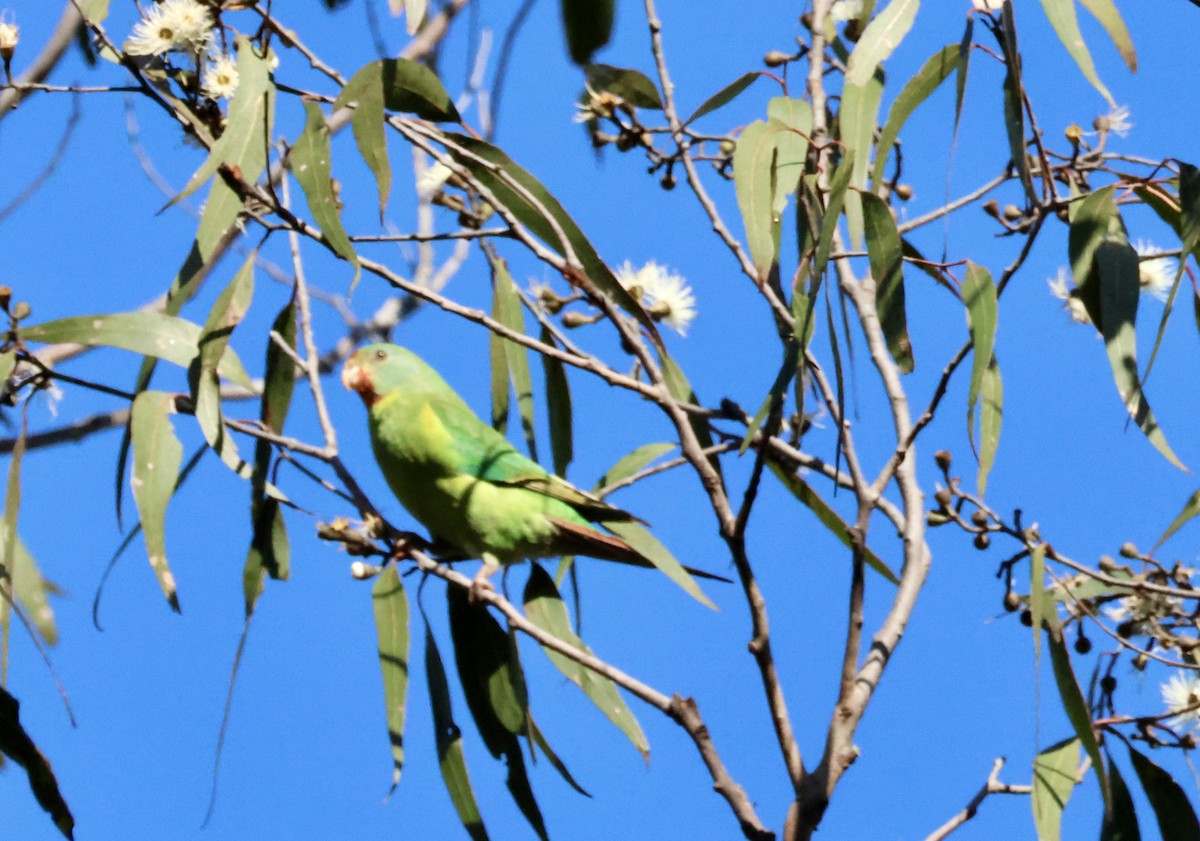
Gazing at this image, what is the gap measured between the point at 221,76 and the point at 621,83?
0.75 meters

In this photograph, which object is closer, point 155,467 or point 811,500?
point 155,467

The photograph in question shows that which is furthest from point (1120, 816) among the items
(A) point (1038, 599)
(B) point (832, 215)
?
(B) point (832, 215)

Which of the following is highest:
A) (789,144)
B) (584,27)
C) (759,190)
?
(584,27)

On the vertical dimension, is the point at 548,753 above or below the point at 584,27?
below

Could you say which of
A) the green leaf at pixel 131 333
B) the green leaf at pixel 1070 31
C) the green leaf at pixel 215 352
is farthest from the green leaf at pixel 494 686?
the green leaf at pixel 1070 31

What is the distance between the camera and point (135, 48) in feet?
8.05

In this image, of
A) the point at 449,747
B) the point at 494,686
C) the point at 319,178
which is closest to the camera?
the point at 319,178

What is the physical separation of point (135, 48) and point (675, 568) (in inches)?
55.2

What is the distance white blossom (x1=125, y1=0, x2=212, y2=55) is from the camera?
7.97 feet

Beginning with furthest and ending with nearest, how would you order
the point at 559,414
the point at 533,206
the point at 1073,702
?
1. the point at 559,414
2. the point at 533,206
3. the point at 1073,702

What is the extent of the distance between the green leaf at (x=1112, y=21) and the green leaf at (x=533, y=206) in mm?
856

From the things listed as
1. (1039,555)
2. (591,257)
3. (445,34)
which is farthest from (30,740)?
(445,34)

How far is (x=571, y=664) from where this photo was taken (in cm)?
228

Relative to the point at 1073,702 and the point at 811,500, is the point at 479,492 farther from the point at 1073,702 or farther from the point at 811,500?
the point at 1073,702
